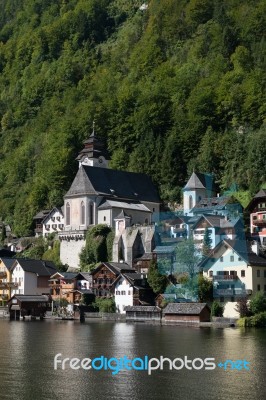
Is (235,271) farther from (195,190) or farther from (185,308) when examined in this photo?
(195,190)

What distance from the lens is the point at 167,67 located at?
372 ft

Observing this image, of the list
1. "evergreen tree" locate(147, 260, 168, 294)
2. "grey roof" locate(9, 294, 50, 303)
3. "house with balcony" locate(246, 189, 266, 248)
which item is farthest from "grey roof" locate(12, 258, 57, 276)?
"house with balcony" locate(246, 189, 266, 248)

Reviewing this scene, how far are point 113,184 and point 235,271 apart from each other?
1098 inches

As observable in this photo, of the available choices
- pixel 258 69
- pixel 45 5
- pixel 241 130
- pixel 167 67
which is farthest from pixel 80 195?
pixel 45 5

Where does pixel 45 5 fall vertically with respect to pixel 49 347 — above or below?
above

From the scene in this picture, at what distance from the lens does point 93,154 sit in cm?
9388

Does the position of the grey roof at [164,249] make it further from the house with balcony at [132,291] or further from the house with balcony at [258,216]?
the house with balcony at [258,216]

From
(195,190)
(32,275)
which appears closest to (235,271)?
(195,190)

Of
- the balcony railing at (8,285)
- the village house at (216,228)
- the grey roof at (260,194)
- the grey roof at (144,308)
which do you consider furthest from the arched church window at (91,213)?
the grey roof at (260,194)

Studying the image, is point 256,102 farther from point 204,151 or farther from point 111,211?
point 111,211

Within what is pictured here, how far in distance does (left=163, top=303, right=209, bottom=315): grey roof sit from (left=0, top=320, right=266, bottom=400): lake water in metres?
4.56

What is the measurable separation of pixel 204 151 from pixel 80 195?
13.8 metres

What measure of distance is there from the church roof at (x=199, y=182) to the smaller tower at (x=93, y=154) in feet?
55.0

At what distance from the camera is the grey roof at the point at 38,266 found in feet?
260
